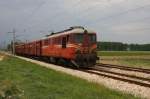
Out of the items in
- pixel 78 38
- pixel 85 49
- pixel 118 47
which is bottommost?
pixel 118 47

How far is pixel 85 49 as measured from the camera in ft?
97.1

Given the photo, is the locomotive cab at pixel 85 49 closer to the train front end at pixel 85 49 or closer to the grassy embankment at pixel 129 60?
the train front end at pixel 85 49

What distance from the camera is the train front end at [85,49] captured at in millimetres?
29266

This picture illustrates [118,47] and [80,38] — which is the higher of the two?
[80,38]

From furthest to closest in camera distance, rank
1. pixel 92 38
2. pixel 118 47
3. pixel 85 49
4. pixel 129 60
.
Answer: pixel 118 47 → pixel 129 60 → pixel 92 38 → pixel 85 49

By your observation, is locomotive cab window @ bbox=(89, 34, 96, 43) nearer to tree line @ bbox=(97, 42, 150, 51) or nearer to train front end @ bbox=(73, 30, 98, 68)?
train front end @ bbox=(73, 30, 98, 68)

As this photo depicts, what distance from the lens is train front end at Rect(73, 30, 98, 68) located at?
29.3 metres

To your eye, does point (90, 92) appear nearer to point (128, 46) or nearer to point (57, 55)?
point (57, 55)

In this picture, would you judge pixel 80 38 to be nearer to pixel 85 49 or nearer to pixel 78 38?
pixel 78 38

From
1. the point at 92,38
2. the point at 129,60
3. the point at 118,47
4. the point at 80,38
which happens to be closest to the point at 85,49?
the point at 80,38

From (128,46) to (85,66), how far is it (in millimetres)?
119355

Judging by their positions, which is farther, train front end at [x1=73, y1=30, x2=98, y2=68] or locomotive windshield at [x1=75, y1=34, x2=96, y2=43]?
locomotive windshield at [x1=75, y1=34, x2=96, y2=43]

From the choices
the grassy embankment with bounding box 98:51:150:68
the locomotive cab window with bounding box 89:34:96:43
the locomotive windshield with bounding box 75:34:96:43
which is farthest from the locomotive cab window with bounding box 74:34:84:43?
the grassy embankment with bounding box 98:51:150:68

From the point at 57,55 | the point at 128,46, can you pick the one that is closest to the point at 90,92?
the point at 57,55
